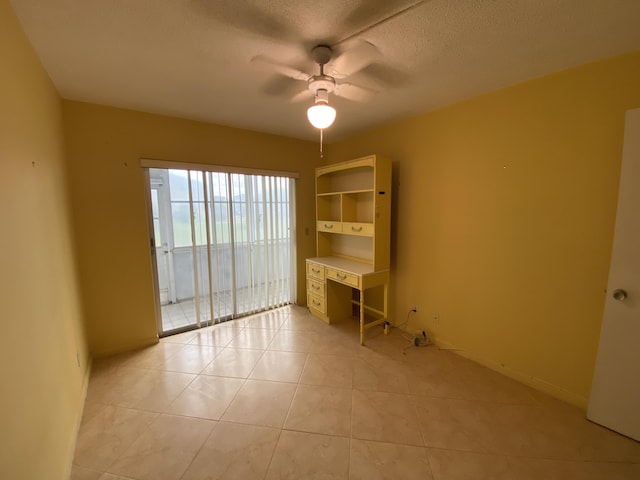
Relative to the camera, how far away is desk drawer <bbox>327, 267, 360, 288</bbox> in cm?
284

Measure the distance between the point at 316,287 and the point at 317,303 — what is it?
221 millimetres

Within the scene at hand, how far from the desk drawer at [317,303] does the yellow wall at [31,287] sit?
7.68 feet

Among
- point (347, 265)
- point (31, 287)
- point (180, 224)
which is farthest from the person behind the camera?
point (180, 224)

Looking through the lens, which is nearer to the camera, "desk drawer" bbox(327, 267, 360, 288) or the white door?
the white door

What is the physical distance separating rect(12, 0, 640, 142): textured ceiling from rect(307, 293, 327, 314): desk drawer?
7.65 ft

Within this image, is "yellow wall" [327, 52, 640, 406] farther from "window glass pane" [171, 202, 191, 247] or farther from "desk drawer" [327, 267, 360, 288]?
"window glass pane" [171, 202, 191, 247]

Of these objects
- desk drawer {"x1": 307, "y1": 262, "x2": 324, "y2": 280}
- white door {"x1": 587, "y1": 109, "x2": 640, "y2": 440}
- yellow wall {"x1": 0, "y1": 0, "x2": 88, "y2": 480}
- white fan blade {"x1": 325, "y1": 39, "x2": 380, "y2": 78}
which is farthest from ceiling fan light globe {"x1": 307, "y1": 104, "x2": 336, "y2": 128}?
desk drawer {"x1": 307, "y1": 262, "x2": 324, "y2": 280}

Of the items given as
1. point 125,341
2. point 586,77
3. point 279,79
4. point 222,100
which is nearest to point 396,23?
point 279,79

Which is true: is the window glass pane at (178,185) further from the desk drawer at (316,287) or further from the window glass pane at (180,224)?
the desk drawer at (316,287)

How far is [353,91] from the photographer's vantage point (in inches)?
78.7

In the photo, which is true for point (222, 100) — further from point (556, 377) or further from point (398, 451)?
point (556, 377)

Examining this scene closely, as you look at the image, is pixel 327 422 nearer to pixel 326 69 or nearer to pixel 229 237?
pixel 229 237

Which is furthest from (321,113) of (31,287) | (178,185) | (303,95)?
(178,185)

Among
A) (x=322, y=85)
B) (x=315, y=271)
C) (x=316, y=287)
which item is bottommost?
(x=316, y=287)
